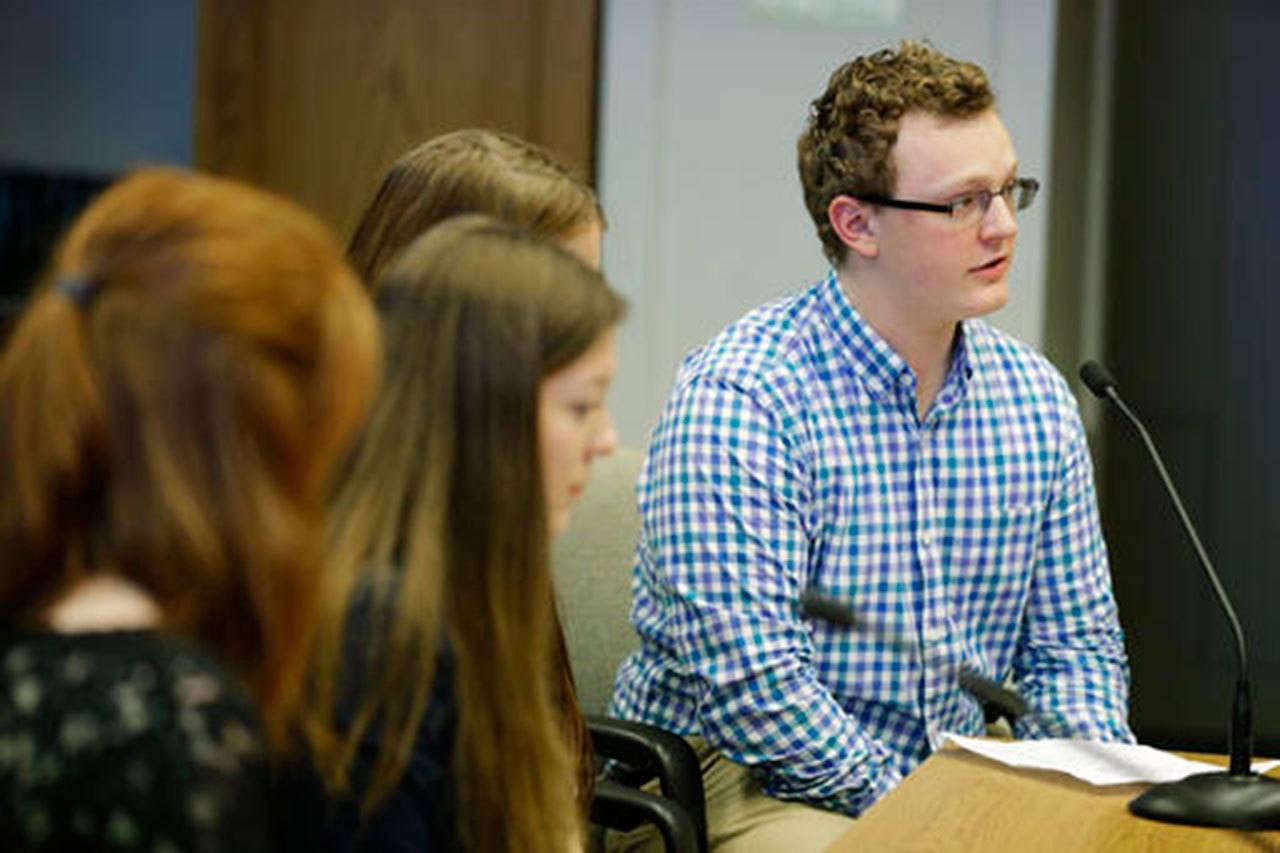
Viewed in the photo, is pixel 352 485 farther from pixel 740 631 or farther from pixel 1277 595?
pixel 1277 595

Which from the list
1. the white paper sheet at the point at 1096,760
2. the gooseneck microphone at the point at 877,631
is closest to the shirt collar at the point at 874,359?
the gooseneck microphone at the point at 877,631

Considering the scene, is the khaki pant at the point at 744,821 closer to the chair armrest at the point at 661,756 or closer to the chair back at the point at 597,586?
the chair armrest at the point at 661,756

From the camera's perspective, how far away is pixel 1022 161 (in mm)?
3883

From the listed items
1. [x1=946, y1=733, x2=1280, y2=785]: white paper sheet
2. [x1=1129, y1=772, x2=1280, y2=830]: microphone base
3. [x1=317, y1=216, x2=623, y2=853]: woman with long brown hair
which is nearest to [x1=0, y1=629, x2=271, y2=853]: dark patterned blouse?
[x1=317, y1=216, x2=623, y2=853]: woman with long brown hair

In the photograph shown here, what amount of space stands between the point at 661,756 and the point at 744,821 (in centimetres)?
15

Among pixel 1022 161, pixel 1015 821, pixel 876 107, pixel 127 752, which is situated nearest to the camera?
pixel 127 752

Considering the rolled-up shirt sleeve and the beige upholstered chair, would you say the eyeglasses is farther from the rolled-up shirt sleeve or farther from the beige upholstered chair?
the beige upholstered chair

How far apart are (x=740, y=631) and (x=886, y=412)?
0.34 m

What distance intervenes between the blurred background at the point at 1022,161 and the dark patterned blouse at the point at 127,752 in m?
3.04

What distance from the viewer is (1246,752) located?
1822 millimetres

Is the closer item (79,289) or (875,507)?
(79,289)

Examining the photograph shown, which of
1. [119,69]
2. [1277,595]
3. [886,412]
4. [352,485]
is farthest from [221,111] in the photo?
[352,485]

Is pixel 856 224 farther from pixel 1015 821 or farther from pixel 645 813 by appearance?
pixel 1015 821

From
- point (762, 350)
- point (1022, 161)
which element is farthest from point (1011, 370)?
point (1022, 161)
